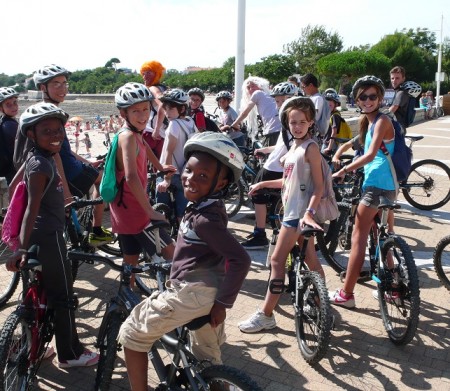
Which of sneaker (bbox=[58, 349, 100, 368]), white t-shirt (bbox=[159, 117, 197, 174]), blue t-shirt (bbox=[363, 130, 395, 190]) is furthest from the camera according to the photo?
white t-shirt (bbox=[159, 117, 197, 174])

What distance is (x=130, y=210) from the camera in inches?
155

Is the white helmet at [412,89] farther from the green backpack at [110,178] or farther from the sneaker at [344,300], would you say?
the green backpack at [110,178]

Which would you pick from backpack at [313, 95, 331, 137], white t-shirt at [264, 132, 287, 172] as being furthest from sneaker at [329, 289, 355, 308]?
backpack at [313, 95, 331, 137]

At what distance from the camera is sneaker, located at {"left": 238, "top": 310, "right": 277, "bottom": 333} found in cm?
410

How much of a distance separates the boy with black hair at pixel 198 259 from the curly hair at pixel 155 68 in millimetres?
4832

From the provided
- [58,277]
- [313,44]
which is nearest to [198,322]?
[58,277]

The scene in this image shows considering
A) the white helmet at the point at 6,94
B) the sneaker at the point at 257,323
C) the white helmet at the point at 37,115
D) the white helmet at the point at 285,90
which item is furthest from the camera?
the white helmet at the point at 285,90

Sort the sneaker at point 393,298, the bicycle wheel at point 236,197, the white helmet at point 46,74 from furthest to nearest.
Result: the bicycle wheel at point 236,197, the white helmet at point 46,74, the sneaker at point 393,298

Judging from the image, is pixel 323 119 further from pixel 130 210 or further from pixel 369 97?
pixel 130 210

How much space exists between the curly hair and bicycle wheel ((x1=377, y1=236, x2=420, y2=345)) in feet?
14.5

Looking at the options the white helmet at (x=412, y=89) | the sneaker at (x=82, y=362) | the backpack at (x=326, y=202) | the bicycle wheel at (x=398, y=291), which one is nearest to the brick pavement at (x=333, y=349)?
the sneaker at (x=82, y=362)

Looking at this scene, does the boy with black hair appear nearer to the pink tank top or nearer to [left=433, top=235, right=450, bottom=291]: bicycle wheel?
the pink tank top

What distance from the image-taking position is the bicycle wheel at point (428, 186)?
8.08 m

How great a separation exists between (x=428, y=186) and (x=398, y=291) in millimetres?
4671
